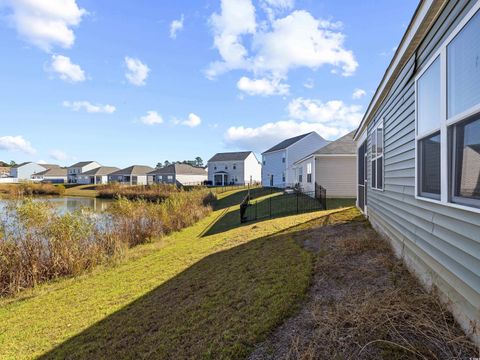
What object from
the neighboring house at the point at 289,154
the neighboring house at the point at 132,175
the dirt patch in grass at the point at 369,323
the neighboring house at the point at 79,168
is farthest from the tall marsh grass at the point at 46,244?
the neighboring house at the point at 79,168

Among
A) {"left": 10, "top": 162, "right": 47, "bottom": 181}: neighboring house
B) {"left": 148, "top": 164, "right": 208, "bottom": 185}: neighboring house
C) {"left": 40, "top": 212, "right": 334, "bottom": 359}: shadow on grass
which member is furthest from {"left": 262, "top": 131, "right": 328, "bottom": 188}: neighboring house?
{"left": 10, "top": 162, "right": 47, "bottom": 181}: neighboring house

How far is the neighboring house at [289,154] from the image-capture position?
3162 centimetres

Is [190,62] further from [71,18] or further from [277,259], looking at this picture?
[277,259]

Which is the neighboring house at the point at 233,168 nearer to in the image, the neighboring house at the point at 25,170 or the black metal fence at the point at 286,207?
the black metal fence at the point at 286,207

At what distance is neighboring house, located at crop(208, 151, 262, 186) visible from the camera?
4678 centimetres

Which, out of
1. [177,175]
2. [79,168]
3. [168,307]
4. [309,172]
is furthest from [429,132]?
[79,168]

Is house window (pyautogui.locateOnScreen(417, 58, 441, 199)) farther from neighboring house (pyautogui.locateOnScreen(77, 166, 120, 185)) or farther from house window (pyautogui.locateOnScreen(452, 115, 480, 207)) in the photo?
neighboring house (pyautogui.locateOnScreen(77, 166, 120, 185))

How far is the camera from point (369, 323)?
2766mm

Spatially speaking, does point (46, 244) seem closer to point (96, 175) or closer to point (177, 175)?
point (177, 175)

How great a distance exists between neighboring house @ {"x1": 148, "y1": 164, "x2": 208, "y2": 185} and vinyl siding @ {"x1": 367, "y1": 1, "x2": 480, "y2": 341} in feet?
153

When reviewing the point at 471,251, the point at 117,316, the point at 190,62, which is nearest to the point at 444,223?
the point at 471,251

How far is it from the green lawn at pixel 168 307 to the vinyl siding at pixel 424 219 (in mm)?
1692

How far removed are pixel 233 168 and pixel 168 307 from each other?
4311 cm

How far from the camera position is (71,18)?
904 cm
